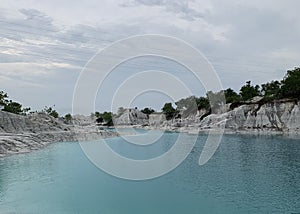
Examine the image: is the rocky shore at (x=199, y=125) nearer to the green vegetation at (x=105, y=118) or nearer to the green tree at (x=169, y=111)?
the green tree at (x=169, y=111)

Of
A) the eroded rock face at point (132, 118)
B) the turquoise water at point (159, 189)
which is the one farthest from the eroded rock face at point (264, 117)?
the eroded rock face at point (132, 118)

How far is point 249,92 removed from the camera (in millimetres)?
92688

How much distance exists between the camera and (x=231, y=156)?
122 ft

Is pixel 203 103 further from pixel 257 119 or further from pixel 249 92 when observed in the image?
pixel 257 119

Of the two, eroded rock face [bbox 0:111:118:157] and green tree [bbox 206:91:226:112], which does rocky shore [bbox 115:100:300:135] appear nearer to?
green tree [bbox 206:91:226:112]

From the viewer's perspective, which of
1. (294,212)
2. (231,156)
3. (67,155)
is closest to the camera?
(294,212)

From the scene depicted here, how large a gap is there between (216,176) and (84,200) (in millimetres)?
10864

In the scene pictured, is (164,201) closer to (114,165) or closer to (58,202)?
(58,202)

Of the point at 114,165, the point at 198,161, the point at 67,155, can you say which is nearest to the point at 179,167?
the point at 198,161

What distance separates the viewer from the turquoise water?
59.1ft

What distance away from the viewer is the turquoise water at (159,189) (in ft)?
59.1

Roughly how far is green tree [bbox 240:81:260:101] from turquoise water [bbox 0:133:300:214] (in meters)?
59.8

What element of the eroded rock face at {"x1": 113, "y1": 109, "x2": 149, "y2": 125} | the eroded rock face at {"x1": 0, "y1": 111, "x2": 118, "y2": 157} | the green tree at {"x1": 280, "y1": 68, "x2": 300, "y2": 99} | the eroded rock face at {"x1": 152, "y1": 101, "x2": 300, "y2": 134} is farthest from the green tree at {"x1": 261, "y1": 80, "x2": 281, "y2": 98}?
the eroded rock face at {"x1": 113, "y1": 109, "x2": 149, "y2": 125}

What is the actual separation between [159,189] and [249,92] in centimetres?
7612
